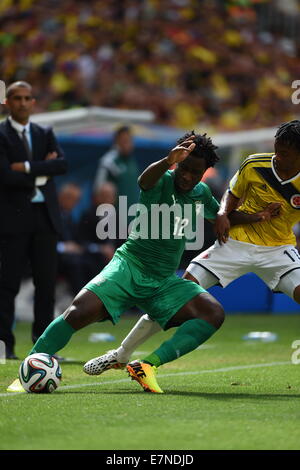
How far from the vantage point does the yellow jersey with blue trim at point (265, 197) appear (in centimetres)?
727

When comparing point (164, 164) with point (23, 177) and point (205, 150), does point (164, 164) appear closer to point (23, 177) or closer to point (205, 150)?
point (205, 150)

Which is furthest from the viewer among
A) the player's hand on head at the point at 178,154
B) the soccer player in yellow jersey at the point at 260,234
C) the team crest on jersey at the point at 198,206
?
the soccer player in yellow jersey at the point at 260,234

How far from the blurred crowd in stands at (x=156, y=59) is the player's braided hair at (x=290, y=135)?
11.6 metres

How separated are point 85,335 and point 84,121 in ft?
14.9

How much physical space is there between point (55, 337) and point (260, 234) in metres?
2.01

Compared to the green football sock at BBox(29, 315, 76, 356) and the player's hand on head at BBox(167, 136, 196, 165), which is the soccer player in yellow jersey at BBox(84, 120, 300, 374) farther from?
the green football sock at BBox(29, 315, 76, 356)

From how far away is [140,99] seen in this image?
19.5 m

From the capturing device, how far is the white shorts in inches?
288

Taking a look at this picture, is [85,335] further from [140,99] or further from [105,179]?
[140,99]

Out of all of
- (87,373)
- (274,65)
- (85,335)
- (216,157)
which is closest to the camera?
(216,157)

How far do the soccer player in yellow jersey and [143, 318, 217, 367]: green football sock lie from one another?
943 mm

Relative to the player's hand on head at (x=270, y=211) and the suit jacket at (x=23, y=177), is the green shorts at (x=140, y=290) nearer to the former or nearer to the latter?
the player's hand on head at (x=270, y=211)

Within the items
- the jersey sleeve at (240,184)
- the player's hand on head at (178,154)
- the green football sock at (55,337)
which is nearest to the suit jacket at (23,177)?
the jersey sleeve at (240,184)
